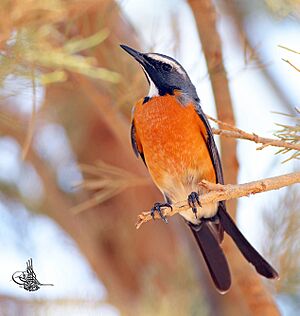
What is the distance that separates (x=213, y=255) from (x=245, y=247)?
35 cm

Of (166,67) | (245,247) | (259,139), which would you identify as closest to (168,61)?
(166,67)

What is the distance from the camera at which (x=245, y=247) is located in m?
3.39

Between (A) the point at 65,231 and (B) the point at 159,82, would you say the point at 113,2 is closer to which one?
(B) the point at 159,82

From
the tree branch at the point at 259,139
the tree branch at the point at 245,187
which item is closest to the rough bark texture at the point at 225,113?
the tree branch at the point at 259,139

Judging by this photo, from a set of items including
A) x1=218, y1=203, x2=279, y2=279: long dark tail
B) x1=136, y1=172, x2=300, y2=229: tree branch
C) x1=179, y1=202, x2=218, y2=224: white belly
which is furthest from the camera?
x1=179, y1=202, x2=218, y2=224: white belly

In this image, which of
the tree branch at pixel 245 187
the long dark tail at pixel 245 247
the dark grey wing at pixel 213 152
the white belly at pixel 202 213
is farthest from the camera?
the white belly at pixel 202 213

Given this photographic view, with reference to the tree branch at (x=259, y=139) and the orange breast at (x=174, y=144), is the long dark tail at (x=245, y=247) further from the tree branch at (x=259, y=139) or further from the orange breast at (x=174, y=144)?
the tree branch at (x=259, y=139)

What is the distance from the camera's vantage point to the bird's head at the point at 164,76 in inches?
142

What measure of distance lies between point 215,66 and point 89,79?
27.5 inches

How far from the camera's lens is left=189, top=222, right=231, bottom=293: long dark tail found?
359 centimetres

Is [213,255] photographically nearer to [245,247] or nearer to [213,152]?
[245,247]

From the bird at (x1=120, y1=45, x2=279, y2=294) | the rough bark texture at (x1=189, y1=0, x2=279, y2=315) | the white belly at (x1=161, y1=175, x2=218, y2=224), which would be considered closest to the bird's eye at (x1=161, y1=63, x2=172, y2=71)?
the bird at (x1=120, y1=45, x2=279, y2=294)

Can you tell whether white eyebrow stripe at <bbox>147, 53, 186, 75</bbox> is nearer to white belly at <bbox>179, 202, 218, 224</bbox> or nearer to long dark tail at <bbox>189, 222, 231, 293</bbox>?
white belly at <bbox>179, 202, 218, 224</bbox>

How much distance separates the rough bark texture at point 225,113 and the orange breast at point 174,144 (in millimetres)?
204
